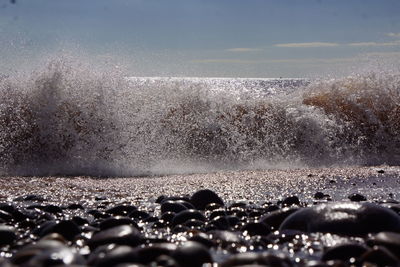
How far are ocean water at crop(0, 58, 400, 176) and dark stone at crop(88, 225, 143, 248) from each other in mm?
4709

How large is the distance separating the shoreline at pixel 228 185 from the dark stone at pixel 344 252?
241 centimetres

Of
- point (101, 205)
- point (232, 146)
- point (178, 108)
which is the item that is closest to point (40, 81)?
point (178, 108)

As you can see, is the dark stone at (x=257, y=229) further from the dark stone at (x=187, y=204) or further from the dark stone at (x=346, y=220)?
the dark stone at (x=187, y=204)

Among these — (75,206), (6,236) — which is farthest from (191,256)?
(75,206)

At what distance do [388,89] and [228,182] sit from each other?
20.1 ft

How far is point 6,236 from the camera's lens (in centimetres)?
342

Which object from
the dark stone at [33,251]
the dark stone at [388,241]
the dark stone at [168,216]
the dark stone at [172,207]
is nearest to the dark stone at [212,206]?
the dark stone at [172,207]

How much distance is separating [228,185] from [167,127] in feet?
10.9

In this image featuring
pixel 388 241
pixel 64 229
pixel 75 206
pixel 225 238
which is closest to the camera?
pixel 388 241

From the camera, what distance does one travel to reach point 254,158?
908 cm

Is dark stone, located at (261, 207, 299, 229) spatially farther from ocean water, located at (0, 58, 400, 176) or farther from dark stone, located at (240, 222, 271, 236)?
ocean water, located at (0, 58, 400, 176)

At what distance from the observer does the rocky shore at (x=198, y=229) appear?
276cm

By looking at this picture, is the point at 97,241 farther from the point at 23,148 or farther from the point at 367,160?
the point at 367,160

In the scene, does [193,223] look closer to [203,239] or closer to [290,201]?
[203,239]
